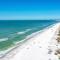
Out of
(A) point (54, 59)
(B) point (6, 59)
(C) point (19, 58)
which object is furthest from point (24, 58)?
(A) point (54, 59)

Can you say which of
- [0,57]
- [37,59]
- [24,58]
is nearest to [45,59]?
[37,59]

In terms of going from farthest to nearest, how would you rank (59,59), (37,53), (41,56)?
1. (37,53)
2. (41,56)
3. (59,59)

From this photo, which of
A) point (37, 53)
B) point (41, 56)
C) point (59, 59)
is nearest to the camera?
point (59, 59)

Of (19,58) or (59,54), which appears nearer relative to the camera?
(19,58)

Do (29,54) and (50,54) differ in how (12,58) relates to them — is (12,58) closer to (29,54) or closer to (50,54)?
(29,54)

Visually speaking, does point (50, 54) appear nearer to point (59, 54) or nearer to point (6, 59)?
point (59, 54)

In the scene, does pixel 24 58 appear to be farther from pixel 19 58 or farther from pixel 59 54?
pixel 59 54

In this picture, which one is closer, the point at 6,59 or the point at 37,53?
the point at 6,59
